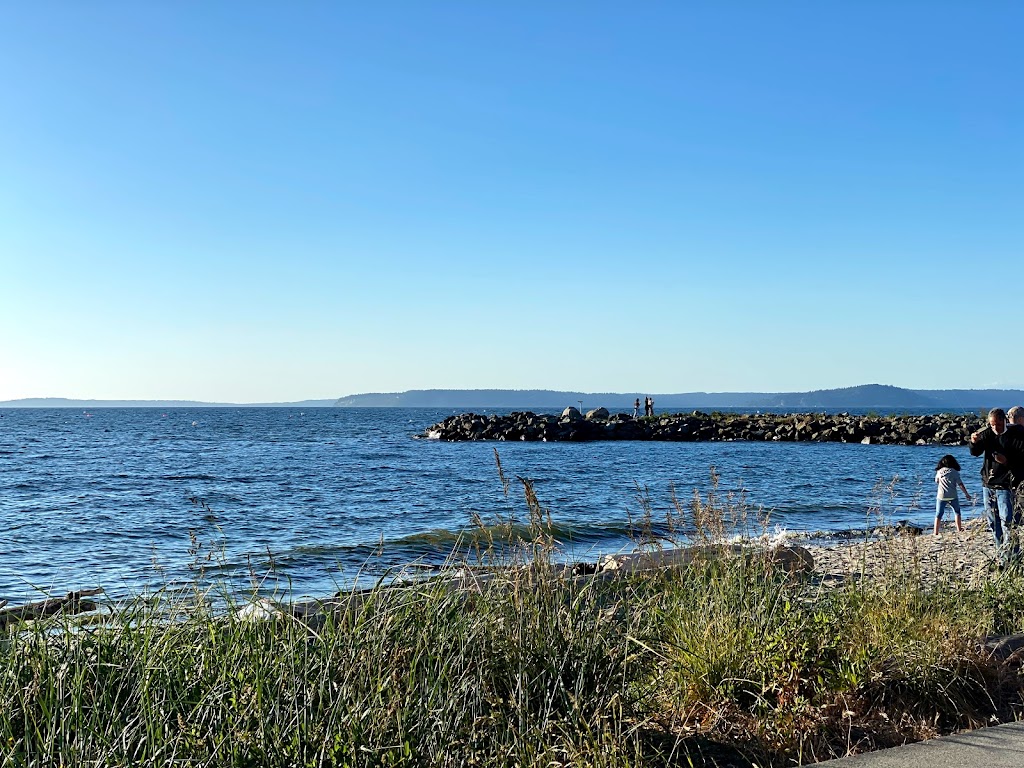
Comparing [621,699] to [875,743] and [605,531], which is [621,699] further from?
[605,531]

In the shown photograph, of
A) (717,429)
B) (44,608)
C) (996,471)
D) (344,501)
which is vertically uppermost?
(996,471)

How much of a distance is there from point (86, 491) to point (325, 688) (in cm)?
2402

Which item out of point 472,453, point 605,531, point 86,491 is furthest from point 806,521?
point 472,453

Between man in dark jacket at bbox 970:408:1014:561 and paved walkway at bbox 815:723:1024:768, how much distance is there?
7072 millimetres

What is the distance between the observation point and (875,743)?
4.10m

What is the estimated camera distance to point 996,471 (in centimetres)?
1027

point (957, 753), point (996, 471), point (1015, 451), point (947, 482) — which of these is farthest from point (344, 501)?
point (957, 753)

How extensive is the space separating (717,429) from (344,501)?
121ft

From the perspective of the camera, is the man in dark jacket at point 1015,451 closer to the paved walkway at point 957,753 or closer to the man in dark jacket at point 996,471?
the man in dark jacket at point 996,471

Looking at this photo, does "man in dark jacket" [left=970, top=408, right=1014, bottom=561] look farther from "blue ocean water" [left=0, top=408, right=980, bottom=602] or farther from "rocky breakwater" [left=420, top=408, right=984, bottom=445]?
"rocky breakwater" [left=420, top=408, right=984, bottom=445]

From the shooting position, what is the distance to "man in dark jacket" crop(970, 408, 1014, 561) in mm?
10203

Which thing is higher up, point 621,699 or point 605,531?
point 621,699

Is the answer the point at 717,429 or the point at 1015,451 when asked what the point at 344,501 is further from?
the point at 717,429

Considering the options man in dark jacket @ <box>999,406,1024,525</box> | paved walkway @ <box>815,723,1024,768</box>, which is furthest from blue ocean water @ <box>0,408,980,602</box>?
paved walkway @ <box>815,723,1024,768</box>
